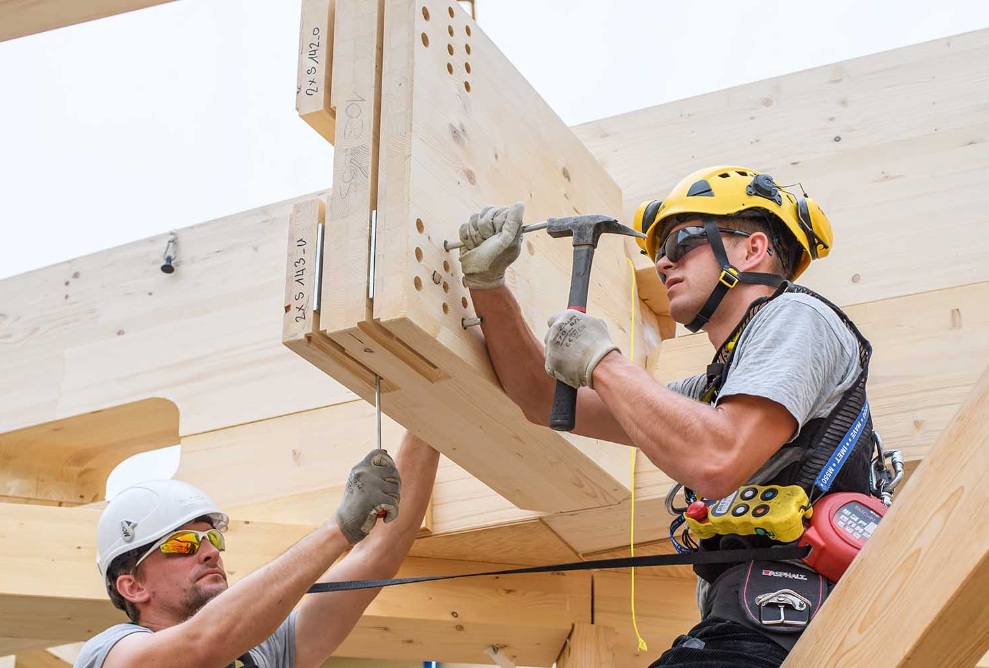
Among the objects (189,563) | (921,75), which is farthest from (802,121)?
(189,563)

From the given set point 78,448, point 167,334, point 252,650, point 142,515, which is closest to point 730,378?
point 252,650

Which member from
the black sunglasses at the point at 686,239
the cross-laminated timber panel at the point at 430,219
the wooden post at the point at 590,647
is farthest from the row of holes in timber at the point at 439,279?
the wooden post at the point at 590,647

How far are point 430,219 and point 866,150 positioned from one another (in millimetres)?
1645

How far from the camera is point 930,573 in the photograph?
77.1 inches

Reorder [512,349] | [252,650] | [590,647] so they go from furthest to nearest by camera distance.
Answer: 1. [590,647]
2. [252,650]
3. [512,349]

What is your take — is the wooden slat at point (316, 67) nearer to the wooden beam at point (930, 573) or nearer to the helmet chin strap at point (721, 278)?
the helmet chin strap at point (721, 278)

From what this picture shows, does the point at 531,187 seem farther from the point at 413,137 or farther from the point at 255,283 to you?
the point at 255,283

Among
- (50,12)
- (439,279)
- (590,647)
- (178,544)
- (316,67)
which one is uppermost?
(50,12)

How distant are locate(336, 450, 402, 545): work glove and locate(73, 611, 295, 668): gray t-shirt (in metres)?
0.67

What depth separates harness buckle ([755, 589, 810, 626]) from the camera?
240 centimetres

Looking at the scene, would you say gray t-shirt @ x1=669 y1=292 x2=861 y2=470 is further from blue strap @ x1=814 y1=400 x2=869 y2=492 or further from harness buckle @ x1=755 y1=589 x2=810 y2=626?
harness buckle @ x1=755 y1=589 x2=810 y2=626

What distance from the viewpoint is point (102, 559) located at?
134 inches

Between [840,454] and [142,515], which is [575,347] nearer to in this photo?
[840,454]

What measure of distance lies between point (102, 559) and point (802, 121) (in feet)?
7.62
